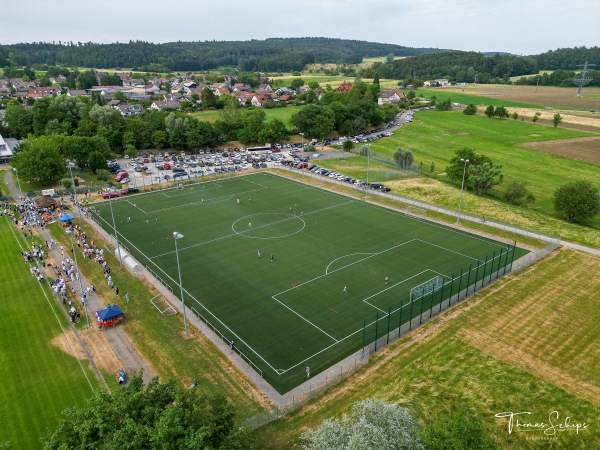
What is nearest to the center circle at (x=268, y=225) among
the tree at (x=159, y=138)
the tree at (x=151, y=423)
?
the tree at (x=151, y=423)

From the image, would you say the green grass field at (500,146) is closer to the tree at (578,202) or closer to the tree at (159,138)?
the tree at (578,202)

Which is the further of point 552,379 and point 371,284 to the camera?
point 371,284

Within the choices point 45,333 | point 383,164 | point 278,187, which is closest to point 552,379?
point 45,333

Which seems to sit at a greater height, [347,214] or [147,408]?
[147,408]

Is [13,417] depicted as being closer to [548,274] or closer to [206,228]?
[206,228]

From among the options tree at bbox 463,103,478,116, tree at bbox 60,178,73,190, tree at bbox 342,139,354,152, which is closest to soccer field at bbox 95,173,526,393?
tree at bbox 60,178,73,190

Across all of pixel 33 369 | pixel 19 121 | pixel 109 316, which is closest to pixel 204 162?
pixel 19 121
